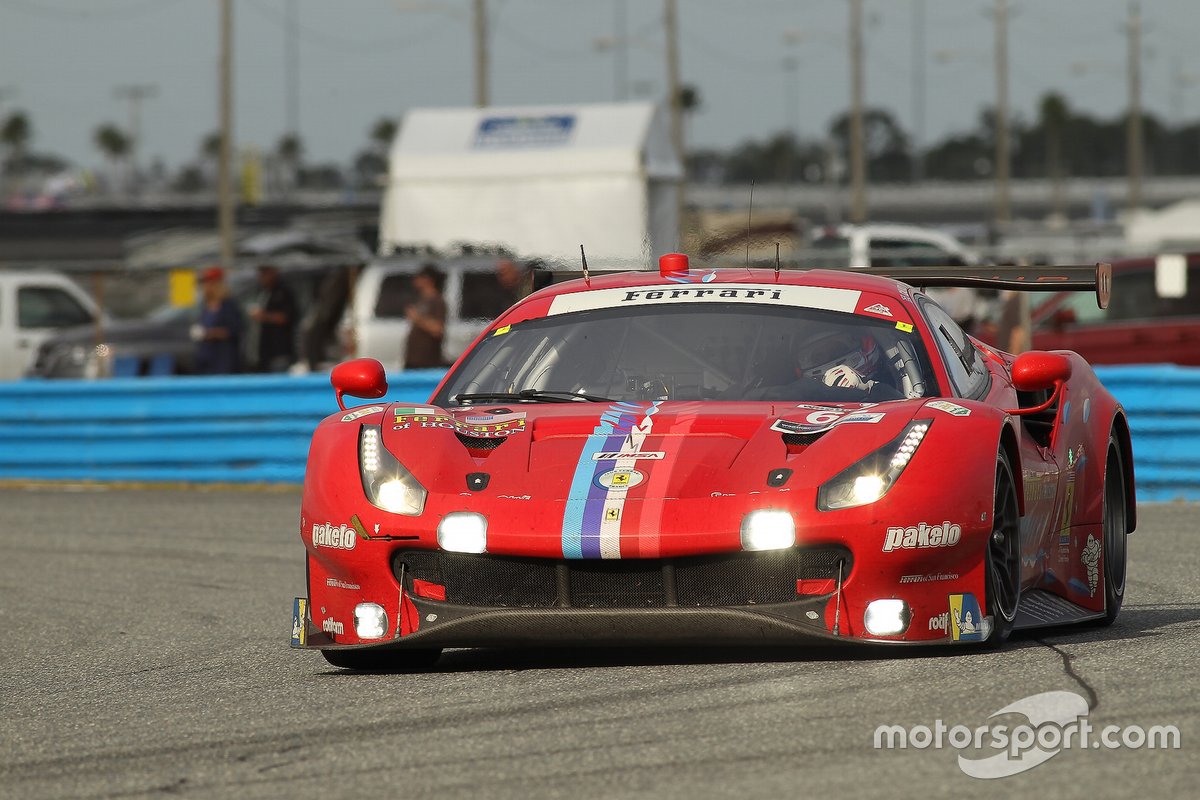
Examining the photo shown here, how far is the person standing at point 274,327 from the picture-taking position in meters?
19.5

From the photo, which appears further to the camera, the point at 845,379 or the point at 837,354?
the point at 837,354

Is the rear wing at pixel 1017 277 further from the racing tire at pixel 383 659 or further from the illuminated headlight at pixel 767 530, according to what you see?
the illuminated headlight at pixel 767 530

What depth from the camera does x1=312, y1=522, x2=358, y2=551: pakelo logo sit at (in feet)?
18.3

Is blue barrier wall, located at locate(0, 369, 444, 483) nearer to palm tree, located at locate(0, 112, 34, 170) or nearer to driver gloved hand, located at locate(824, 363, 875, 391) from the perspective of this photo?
driver gloved hand, located at locate(824, 363, 875, 391)

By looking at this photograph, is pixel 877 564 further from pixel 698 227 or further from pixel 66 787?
pixel 698 227

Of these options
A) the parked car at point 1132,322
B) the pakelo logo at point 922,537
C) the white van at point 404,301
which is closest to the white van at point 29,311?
the white van at point 404,301

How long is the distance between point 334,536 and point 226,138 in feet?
99.1

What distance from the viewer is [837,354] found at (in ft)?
20.7

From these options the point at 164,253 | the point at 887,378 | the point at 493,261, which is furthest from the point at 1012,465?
the point at 164,253

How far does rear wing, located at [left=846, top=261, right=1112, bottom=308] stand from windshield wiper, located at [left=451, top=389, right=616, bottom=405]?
1.53m

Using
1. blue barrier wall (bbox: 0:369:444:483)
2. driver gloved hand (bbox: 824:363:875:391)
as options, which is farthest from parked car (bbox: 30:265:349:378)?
driver gloved hand (bbox: 824:363:875:391)

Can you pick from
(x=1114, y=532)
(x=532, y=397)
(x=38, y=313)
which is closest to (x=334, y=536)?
(x=532, y=397)

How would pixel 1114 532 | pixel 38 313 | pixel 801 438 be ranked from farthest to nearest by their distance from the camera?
pixel 38 313
pixel 1114 532
pixel 801 438

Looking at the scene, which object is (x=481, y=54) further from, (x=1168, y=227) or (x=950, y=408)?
(x=950, y=408)
